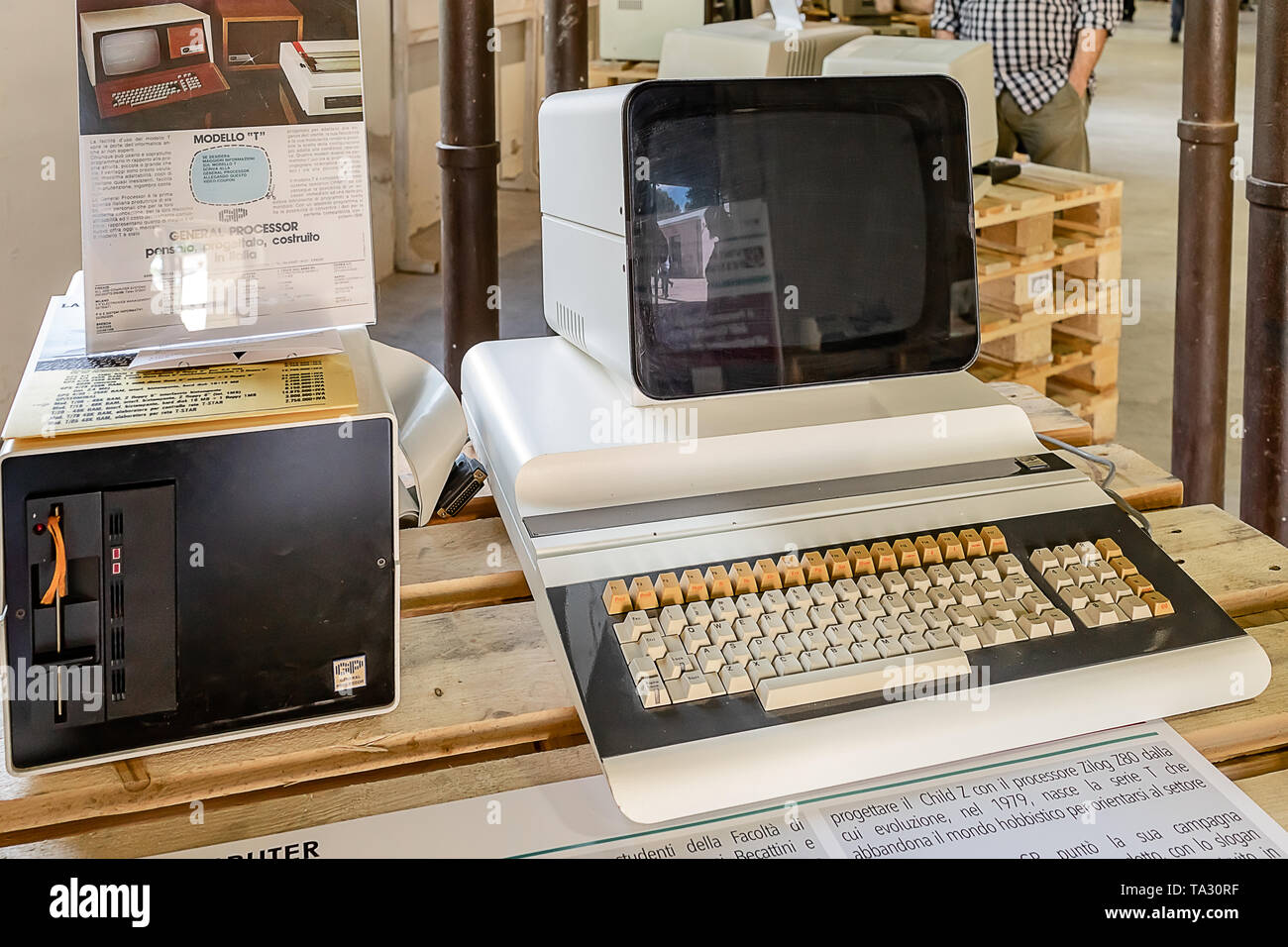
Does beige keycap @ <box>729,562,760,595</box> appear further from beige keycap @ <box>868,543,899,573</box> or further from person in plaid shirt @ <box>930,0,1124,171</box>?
person in plaid shirt @ <box>930,0,1124,171</box>

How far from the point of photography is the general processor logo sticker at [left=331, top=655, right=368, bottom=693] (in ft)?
2.79

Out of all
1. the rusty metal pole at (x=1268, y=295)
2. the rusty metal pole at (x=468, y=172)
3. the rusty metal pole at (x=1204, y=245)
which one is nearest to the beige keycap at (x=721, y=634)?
the rusty metal pole at (x=1268, y=295)

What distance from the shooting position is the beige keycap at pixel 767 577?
905mm

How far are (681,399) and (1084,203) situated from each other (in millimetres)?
2038

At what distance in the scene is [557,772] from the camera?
0.83 m

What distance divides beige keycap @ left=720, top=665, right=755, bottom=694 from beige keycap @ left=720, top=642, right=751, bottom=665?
1cm

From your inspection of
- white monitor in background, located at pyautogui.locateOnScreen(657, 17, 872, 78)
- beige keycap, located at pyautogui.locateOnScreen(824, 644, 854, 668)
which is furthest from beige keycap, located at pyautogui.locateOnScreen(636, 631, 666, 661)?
white monitor in background, located at pyautogui.locateOnScreen(657, 17, 872, 78)

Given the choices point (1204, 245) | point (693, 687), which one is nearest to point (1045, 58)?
point (1204, 245)

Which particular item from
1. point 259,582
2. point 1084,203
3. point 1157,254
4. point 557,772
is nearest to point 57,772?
point 259,582

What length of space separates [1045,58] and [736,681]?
3.83m

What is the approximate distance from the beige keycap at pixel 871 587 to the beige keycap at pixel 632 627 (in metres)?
0.18

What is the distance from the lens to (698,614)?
2.82 feet

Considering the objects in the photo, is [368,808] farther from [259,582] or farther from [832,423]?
[832,423]
